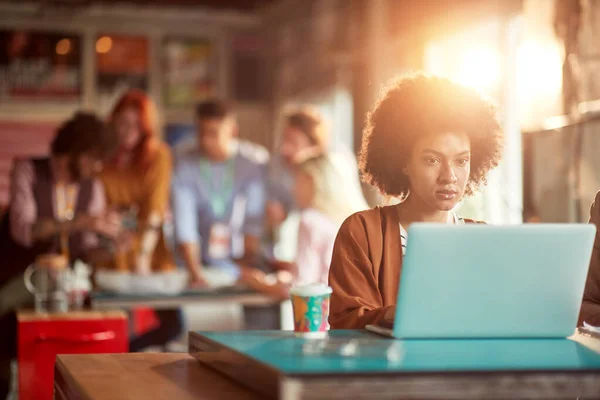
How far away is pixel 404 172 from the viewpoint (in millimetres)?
2062

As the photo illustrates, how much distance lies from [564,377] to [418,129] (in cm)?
87

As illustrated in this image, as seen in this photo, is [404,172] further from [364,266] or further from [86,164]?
[86,164]

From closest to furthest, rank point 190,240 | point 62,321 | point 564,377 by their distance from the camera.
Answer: point 564,377 → point 62,321 → point 190,240

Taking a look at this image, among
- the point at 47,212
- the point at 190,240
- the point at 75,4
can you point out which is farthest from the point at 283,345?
the point at 75,4

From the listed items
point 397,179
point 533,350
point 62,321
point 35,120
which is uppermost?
point 35,120

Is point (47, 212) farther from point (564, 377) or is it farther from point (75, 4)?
point (75, 4)

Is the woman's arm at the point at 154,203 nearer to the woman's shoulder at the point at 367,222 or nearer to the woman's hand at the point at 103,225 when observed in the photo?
the woman's hand at the point at 103,225

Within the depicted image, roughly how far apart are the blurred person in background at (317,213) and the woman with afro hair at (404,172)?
1.67m

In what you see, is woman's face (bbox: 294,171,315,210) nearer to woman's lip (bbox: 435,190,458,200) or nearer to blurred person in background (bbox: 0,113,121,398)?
blurred person in background (bbox: 0,113,121,398)

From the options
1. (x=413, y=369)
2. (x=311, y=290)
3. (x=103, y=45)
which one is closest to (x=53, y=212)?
(x=311, y=290)

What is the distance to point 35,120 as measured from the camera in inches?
327

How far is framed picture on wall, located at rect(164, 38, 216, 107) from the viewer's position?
8711 mm

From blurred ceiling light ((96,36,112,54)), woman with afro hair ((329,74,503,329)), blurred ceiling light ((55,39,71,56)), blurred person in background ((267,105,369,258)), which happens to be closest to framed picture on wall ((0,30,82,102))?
blurred ceiling light ((55,39,71,56))

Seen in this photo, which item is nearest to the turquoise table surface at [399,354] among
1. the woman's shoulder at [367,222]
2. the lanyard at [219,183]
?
the woman's shoulder at [367,222]
